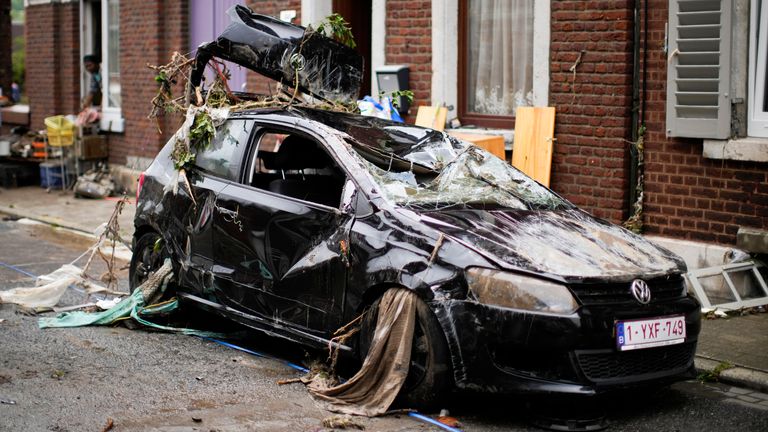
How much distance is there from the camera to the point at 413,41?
40.8 feet

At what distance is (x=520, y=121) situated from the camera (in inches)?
435

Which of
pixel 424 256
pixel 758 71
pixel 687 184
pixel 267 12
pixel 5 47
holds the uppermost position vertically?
pixel 5 47

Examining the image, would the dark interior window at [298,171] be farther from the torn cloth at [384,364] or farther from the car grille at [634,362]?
the car grille at [634,362]

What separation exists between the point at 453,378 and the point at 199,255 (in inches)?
99.9

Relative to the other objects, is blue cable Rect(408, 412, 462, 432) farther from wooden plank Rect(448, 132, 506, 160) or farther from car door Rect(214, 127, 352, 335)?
wooden plank Rect(448, 132, 506, 160)

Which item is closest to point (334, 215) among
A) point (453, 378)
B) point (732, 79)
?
point (453, 378)

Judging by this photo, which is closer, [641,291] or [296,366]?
[641,291]

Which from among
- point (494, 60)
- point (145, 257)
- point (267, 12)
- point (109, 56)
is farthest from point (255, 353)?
point (109, 56)

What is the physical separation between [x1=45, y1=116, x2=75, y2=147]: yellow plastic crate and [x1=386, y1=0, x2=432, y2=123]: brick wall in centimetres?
756

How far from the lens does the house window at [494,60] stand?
1153 centimetres

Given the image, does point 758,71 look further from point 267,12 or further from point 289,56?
point 267,12

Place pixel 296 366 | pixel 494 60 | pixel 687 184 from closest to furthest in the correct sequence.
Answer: pixel 296 366, pixel 687 184, pixel 494 60

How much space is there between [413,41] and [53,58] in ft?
32.6

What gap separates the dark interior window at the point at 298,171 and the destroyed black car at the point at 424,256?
0.01 metres
